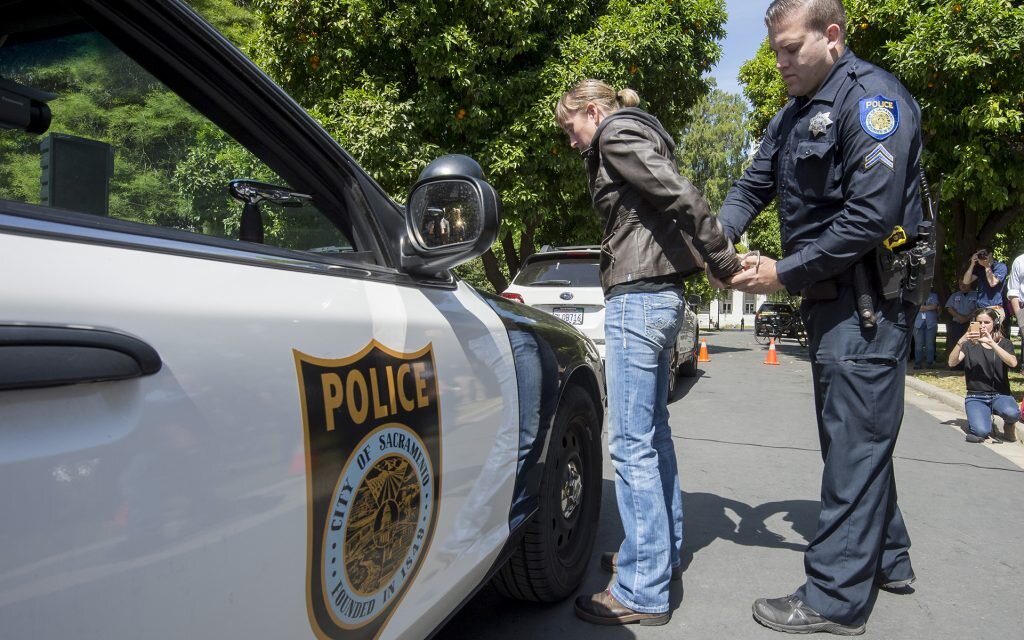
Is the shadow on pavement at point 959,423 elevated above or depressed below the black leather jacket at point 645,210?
below

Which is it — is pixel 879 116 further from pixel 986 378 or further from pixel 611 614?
pixel 986 378

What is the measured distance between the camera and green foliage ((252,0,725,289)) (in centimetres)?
1116

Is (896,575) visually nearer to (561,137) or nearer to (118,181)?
(118,181)

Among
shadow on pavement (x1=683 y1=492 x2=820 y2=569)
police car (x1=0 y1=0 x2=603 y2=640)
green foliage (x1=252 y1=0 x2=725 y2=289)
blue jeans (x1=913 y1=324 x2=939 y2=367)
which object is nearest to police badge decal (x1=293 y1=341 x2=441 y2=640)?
police car (x1=0 y1=0 x2=603 y2=640)

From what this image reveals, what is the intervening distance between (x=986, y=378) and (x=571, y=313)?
3689mm

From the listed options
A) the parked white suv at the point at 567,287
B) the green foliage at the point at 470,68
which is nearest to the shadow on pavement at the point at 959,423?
the parked white suv at the point at 567,287

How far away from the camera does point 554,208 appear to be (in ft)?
45.3

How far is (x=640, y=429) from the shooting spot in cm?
272

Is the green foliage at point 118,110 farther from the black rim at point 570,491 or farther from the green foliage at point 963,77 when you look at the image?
the green foliage at point 963,77

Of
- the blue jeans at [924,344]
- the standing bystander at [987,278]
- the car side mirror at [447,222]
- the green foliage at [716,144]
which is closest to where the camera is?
the car side mirror at [447,222]

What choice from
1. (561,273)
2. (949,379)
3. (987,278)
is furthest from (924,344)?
(561,273)

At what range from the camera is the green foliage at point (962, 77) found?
1098cm

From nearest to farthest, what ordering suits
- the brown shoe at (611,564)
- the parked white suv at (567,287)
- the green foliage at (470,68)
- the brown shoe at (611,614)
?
the brown shoe at (611,614) < the brown shoe at (611,564) < the parked white suv at (567,287) < the green foliage at (470,68)

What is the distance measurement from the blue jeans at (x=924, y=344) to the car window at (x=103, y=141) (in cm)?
1436
